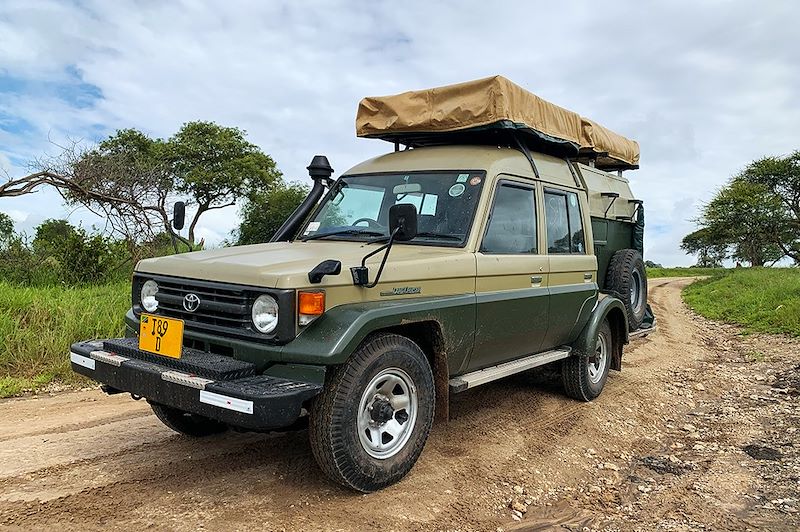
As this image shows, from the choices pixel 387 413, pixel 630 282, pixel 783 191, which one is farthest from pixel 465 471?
pixel 783 191

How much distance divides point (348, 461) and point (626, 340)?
13.5 feet

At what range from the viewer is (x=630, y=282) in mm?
6836

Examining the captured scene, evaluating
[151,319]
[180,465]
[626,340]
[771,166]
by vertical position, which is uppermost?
[771,166]

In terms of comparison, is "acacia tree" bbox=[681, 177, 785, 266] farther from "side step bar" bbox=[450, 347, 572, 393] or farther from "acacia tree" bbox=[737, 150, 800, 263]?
"side step bar" bbox=[450, 347, 572, 393]

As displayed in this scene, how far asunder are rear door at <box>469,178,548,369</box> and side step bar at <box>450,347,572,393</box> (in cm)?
6

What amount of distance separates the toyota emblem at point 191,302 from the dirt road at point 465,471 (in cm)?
105

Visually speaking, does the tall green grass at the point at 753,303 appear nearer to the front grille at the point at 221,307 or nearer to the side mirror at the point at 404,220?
the side mirror at the point at 404,220

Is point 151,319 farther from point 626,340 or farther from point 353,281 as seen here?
point 626,340

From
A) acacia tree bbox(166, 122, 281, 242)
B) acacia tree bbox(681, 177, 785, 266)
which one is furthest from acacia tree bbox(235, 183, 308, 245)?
acacia tree bbox(681, 177, 785, 266)

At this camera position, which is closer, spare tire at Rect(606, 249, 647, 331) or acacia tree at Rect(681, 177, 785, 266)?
spare tire at Rect(606, 249, 647, 331)

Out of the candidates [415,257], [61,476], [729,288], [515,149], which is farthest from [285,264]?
[729,288]

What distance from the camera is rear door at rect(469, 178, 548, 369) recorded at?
4492mm

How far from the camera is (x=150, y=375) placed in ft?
11.4

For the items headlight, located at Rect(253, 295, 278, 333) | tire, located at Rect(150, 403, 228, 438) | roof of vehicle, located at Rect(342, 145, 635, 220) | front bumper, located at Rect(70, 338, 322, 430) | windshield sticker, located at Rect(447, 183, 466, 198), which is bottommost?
tire, located at Rect(150, 403, 228, 438)
